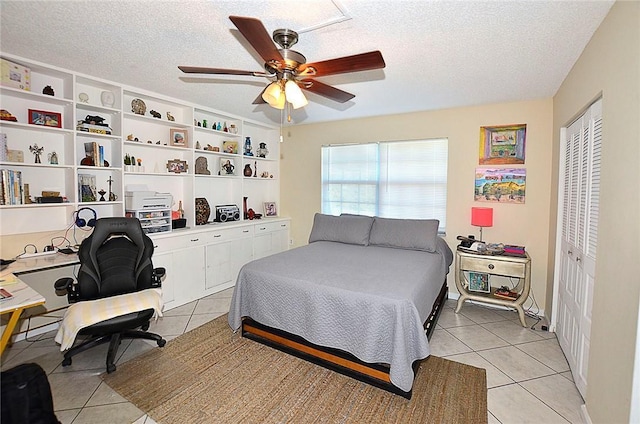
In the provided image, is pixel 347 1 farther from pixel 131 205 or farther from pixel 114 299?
pixel 131 205

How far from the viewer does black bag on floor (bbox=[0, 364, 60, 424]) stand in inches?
34.2

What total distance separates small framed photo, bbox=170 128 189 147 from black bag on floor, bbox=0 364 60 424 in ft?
11.3

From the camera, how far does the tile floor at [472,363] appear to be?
1974mm

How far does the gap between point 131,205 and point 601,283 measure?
410cm

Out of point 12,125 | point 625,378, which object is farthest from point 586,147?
point 12,125

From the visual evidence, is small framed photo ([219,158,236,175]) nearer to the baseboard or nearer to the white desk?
the white desk

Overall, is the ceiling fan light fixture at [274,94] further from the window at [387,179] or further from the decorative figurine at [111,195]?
the window at [387,179]

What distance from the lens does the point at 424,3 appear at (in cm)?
175

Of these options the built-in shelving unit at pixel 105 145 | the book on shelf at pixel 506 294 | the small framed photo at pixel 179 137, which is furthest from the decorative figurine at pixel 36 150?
the book on shelf at pixel 506 294

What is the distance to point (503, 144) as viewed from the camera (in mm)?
3719

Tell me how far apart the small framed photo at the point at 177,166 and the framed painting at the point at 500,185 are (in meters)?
3.76

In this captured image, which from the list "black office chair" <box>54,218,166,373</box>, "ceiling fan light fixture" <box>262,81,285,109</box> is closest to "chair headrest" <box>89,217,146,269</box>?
"black office chair" <box>54,218,166,373</box>

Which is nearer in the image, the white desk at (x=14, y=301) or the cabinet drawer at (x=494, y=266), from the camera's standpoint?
the white desk at (x=14, y=301)

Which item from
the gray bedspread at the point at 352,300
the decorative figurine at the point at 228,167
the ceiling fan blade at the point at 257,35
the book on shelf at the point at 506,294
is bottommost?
the book on shelf at the point at 506,294
